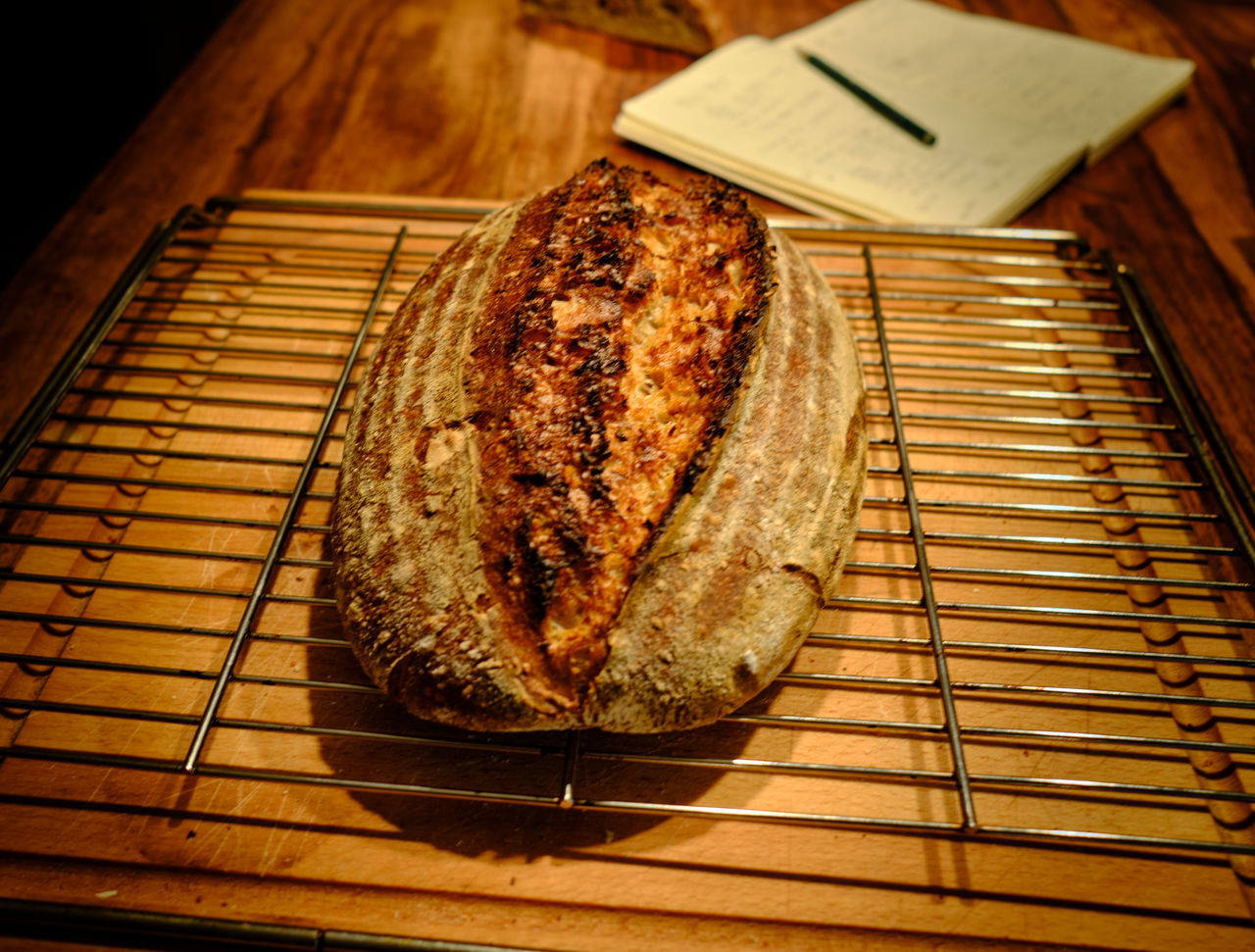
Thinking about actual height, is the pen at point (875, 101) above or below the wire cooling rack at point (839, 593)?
above

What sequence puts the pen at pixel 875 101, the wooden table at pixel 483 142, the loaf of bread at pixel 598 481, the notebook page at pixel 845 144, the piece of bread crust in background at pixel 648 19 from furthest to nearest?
the piece of bread crust in background at pixel 648 19
the pen at pixel 875 101
the notebook page at pixel 845 144
the wooden table at pixel 483 142
the loaf of bread at pixel 598 481

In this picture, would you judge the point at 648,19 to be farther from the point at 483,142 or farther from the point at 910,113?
the point at 910,113

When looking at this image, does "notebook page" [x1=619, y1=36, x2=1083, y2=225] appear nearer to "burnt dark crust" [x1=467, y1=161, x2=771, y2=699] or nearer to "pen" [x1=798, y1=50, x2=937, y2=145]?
"pen" [x1=798, y1=50, x2=937, y2=145]

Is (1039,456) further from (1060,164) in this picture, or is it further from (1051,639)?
(1060,164)

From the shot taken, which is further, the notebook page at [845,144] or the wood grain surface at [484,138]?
the notebook page at [845,144]

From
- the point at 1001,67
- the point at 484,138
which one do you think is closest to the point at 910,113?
the point at 1001,67

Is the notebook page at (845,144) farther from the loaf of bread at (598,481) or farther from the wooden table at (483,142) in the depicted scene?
the loaf of bread at (598,481)

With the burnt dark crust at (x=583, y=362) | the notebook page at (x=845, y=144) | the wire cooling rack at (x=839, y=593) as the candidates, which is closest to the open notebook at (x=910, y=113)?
the notebook page at (x=845, y=144)
